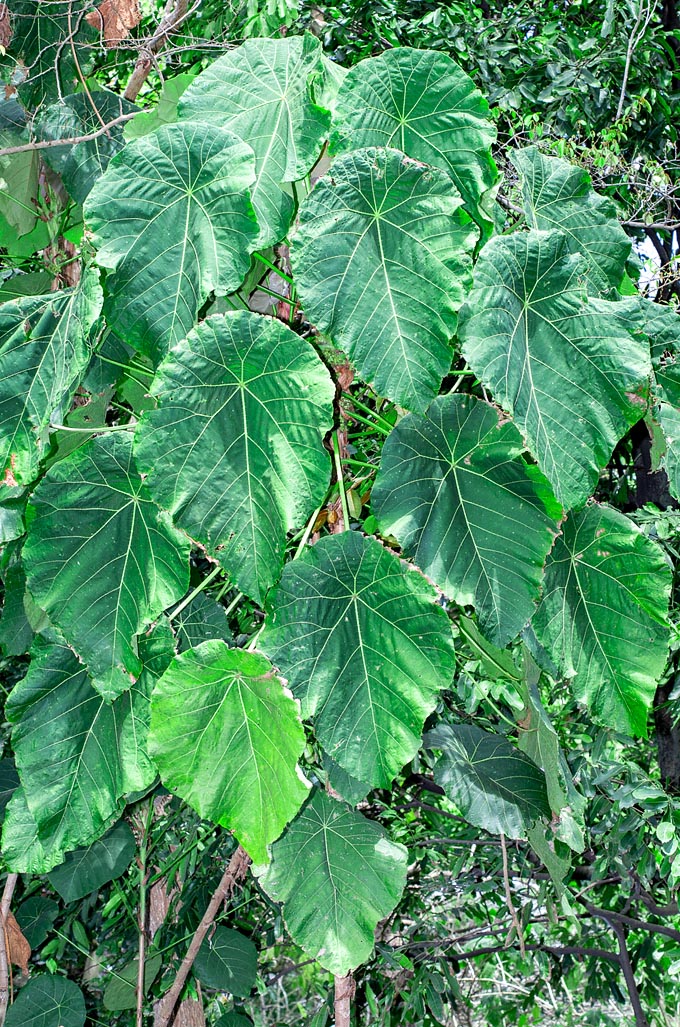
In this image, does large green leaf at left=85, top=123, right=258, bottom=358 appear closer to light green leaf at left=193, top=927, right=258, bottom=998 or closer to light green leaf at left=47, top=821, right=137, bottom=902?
light green leaf at left=47, top=821, right=137, bottom=902

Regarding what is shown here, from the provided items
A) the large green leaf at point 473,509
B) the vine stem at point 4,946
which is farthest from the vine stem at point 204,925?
the large green leaf at point 473,509

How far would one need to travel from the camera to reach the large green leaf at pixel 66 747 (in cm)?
91

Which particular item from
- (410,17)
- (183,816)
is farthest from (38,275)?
(410,17)

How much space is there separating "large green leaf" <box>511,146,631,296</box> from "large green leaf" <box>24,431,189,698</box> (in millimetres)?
501

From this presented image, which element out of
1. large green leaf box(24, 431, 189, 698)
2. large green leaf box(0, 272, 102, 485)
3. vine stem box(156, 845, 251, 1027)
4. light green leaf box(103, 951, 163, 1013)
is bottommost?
light green leaf box(103, 951, 163, 1013)

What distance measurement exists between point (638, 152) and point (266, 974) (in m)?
2.62

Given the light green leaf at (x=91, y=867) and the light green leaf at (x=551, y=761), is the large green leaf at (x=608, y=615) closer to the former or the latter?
the light green leaf at (x=551, y=761)

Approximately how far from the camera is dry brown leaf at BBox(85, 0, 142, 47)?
1.20 meters

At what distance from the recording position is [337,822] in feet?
3.30

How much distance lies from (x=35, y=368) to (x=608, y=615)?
659mm

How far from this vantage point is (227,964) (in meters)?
1.67

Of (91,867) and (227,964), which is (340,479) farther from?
(227,964)

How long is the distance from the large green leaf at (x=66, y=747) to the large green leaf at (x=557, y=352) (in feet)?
1.69

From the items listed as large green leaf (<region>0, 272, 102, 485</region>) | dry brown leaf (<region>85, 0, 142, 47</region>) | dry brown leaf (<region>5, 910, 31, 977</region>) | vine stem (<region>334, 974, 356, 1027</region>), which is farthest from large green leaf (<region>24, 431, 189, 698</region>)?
dry brown leaf (<region>5, 910, 31, 977</region>)
